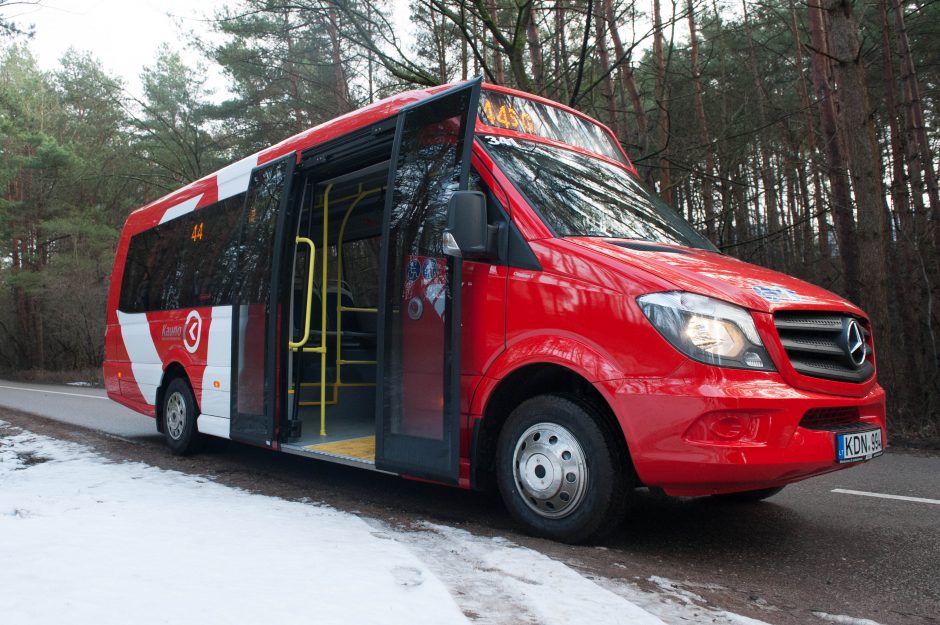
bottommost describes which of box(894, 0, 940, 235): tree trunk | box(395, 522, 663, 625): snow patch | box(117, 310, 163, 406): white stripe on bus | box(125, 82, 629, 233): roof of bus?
box(395, 522, 663, 625): snow patch

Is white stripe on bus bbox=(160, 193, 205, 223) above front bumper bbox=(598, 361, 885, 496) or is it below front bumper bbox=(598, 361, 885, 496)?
above

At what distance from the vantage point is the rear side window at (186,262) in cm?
684

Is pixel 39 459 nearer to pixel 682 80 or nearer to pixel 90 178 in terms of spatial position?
pixel 682 80

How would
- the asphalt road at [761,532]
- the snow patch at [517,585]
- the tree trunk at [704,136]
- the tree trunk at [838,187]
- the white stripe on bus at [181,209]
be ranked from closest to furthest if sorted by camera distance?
1. the snow patch at [517,585]
2. the asphalt road at [761,532]
3. the white stripe on bus at [181,209]
4. the tree trunk at [838,187]
5. the tree trunk at [704,136]

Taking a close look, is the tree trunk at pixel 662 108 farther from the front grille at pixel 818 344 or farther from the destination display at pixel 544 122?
the front grille at pixel 818 344

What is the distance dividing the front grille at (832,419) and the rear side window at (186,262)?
5.00 m

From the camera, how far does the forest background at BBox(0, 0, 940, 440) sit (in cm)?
1016

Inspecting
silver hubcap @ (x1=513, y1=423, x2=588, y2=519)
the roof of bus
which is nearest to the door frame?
the roof of bus

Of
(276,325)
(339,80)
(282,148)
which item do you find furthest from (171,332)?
(339,80)

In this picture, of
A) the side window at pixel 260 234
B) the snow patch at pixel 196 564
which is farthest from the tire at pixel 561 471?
the side window at pixel 260 234

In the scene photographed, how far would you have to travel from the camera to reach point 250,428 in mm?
6172

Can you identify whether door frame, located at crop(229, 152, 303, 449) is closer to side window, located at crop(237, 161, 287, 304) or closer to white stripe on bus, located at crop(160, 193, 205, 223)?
side window, located at crop(237, 161, 287, 304)

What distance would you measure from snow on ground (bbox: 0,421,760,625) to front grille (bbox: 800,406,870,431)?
1077mm

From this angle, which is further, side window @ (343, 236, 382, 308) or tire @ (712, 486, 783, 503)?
side window @ (343, 236, 382, 308)
